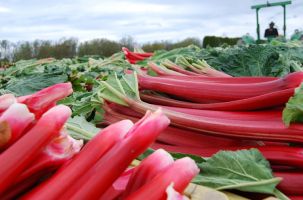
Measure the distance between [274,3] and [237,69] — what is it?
20446mm

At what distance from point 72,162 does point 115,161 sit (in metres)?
→ 0.12

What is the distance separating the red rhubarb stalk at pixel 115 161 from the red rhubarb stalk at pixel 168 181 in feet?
0.25

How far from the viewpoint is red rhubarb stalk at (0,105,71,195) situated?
131cm

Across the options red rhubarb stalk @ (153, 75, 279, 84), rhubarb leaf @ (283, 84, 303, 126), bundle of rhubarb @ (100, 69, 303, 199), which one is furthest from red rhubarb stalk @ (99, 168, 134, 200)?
red rhubarb stalk @ (153, 75, 279, 84)

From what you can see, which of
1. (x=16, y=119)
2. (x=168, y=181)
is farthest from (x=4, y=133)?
(x=168, y=181)

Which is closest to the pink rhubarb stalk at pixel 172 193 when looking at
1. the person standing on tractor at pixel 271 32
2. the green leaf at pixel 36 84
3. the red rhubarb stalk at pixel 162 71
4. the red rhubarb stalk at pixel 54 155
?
the red rhubarb stalk at pixel 54 155

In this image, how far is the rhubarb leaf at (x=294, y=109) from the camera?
210 centimetres

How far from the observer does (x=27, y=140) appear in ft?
4.46

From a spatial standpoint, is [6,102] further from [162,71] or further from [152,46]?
[152,46]

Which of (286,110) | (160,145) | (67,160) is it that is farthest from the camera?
(160,145)

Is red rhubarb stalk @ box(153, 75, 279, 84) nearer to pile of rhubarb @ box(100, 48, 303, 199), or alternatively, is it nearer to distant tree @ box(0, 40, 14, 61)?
pile of rhubarb @ box(100, 48, 303, 199)

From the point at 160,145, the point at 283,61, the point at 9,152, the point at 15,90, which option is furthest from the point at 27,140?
the point at 15,90

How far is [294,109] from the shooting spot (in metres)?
2.13

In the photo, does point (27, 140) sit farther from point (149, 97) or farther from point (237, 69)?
point (237, 69)
